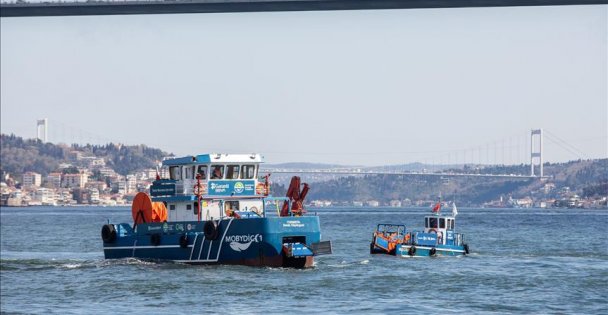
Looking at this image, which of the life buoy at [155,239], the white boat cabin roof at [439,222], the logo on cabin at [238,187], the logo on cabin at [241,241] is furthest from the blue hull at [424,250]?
the life buoy at [155,239]

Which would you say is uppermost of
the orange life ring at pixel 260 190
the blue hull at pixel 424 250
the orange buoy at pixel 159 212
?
the orange life ring at pixel 260 190

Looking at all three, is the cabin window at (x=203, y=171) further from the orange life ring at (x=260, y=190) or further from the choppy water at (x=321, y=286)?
the choppy water at (x=321, y=286)

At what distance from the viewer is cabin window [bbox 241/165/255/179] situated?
130 feet

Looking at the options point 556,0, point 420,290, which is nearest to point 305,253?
point 420,290

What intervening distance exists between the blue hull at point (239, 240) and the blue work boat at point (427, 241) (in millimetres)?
7545

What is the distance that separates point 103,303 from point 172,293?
2718mm

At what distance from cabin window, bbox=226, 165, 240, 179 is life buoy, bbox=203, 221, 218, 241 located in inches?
91.9

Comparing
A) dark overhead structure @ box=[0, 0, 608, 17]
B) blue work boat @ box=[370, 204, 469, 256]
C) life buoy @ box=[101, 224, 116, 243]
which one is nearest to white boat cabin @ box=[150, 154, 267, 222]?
life buoy @ box=[101, 224, 116, 243]

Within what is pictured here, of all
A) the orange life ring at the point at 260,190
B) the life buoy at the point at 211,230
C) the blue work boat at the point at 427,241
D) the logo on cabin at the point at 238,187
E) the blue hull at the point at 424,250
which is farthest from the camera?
the blue work boat at the point at 427,241

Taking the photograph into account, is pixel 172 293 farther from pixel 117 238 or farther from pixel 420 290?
pixel 117 238

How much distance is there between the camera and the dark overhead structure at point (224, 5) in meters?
47.4

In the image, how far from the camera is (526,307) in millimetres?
27891

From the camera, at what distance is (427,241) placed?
44.7m

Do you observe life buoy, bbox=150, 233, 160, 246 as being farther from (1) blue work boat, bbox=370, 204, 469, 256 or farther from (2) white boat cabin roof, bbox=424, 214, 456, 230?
(2) white boat cabin roof, bbox=424, 214, 456, 230
